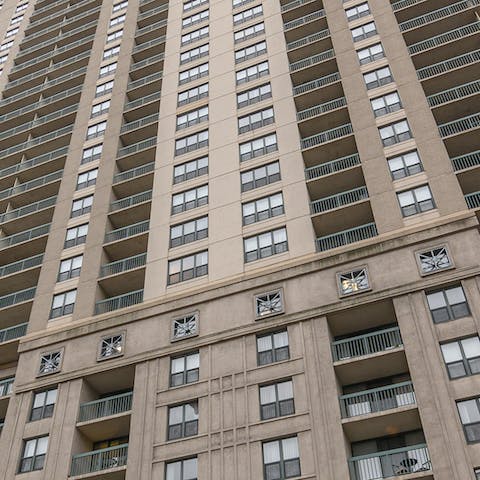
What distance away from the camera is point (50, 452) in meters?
33.3

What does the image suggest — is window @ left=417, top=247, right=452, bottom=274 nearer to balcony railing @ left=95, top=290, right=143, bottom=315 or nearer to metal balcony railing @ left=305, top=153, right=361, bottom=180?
metal balcony railing @ left=305, top=153, right=361, bottom=180

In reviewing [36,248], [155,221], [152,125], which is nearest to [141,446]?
[155,221]

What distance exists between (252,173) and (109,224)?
10460 mm

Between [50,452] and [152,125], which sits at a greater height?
[152,125]

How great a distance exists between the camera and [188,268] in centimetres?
3912

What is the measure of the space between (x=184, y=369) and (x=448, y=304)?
527 inches

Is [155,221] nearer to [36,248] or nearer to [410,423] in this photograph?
[36,248]

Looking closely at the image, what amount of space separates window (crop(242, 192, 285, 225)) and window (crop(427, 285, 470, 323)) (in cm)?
1119

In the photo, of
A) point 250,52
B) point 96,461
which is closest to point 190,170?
point 250,52

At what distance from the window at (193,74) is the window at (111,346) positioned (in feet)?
79.3

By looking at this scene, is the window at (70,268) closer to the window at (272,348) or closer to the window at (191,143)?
the window at (191,143)

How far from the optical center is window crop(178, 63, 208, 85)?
52.9 m

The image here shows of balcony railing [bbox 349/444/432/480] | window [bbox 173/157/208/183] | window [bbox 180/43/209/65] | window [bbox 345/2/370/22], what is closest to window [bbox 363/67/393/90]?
window [bbox 345/2/370/22]

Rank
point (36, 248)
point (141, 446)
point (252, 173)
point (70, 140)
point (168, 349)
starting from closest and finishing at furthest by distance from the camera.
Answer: point (141, 446), point (168, 349), point (252, 173), point (36, 248), point (70, 140)
